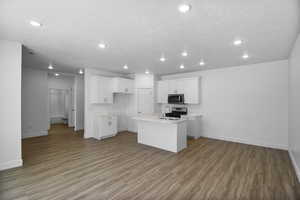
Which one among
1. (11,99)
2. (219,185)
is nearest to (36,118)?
(11,99)

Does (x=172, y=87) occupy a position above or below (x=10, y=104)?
above

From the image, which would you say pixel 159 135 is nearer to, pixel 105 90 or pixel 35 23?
pixel 105 90

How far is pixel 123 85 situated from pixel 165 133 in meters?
2.98

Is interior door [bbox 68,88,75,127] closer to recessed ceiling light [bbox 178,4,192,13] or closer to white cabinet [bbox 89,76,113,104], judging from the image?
white cabinet [bbox 89,76,113,104]

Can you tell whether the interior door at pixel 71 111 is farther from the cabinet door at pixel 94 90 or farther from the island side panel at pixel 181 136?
the island side panel at pixel 181 136

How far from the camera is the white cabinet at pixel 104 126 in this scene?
203 inches

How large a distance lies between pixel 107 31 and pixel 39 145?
440 cm

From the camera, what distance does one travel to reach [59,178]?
251 cm

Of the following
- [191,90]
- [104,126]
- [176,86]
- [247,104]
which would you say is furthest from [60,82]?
[247,104]

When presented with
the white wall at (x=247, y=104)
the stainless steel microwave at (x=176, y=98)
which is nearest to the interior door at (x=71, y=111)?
the stainless steel microwave at (x=176, y=98)

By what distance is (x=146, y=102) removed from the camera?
6.35 metres

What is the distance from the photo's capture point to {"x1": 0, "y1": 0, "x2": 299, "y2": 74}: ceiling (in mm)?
1731

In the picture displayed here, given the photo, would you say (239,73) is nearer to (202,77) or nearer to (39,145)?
(202,77)

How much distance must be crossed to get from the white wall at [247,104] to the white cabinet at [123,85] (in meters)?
3.01
